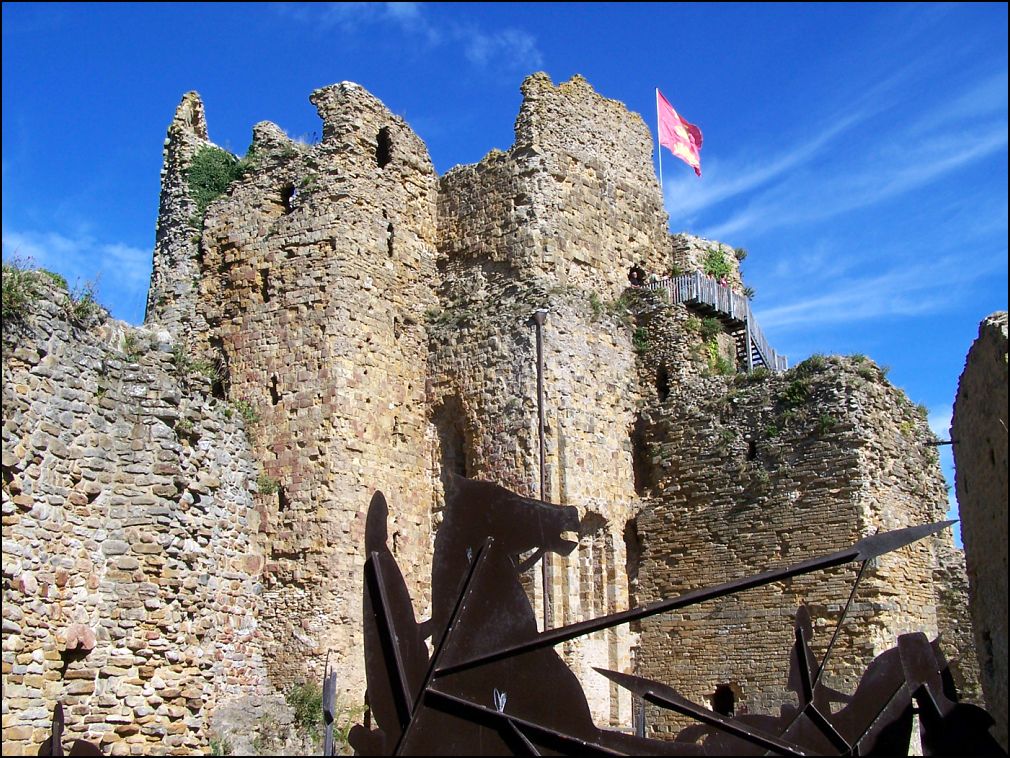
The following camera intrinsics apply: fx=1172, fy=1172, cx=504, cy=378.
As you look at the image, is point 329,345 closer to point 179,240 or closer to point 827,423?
point 179,240

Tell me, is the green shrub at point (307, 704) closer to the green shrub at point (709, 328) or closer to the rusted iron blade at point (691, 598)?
the rusted iron blade at point (691, 598)

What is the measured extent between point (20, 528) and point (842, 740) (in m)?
8.86

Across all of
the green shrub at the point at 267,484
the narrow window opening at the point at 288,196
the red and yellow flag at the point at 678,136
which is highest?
the red and yellow flag at the point at 678,136

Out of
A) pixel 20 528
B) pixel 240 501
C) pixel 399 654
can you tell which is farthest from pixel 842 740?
pixel 240 501

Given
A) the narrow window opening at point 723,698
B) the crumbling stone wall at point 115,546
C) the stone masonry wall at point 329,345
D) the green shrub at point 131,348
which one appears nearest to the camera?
the crumbling stone wall at point 115,546

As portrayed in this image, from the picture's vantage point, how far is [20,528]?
12.9 metres

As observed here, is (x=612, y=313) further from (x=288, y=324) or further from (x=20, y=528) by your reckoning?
(x=20, y=528)

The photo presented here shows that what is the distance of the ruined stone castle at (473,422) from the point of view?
55.6 ft

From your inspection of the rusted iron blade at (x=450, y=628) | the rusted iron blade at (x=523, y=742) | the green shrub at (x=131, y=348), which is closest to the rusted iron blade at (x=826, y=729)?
the rusted iron blade at (x=523, y=742)

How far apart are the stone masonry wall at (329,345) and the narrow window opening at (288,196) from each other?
2 cm

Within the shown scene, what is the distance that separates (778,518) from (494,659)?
1247 cm

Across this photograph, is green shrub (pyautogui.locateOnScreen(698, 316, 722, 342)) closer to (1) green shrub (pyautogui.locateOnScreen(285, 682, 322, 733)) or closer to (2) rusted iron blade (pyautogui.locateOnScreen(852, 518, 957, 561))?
(1) green shrub (pyautogui.locateOnScreen(285, 682, 322, 733))

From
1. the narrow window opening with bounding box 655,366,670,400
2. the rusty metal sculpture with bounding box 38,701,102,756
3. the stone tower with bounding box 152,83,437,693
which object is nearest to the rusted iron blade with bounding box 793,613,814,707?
the rusty metal sculpture with bounding box 38,701,102,756

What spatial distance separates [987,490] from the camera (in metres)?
10.4
